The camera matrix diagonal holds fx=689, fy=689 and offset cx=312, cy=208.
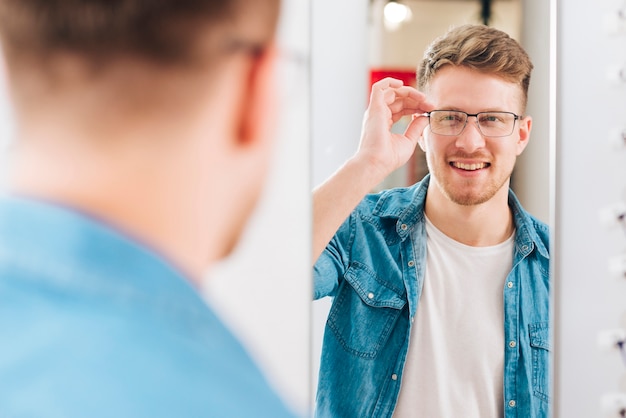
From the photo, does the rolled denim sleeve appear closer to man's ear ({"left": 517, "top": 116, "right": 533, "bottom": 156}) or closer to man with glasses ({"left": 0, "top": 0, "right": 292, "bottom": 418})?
man with glasses ({"left": 0, "top": 0, "right": 292, "bottom": 418})

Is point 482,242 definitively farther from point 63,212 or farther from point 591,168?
point 63,212

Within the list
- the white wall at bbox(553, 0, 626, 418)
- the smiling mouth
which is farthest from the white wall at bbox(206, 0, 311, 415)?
the white wall at bbox(553, 0, 626, 418)

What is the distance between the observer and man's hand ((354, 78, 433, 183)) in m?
1.32

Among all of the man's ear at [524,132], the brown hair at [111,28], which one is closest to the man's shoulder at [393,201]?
the man's ear at [524,132]

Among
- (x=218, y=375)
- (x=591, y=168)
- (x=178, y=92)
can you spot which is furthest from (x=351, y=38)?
(x=218, y=375)

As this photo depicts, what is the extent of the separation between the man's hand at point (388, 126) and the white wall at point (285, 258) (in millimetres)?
191

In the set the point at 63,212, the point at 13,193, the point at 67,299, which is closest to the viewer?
the point at 67,299

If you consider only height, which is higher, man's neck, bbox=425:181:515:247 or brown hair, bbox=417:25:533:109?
brown hair, bbox=417:25:533:109

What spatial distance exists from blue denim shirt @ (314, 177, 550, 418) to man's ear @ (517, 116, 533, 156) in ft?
0.36

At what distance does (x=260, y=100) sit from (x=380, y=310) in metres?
0.52

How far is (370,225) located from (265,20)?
0.48m

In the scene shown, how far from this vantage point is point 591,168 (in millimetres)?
1468

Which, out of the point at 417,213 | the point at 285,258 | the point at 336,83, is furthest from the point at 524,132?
the point at 285,258

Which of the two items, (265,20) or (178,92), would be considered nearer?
(178,92)
